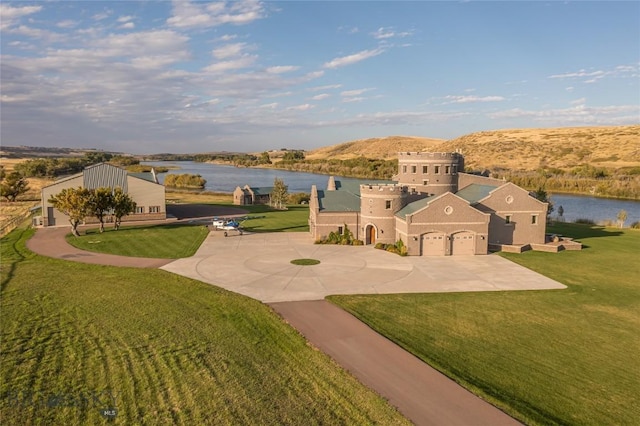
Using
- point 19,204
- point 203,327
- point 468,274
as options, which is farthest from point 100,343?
point 19,204

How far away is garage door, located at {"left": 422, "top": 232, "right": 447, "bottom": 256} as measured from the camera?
4025cm

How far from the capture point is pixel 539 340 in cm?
2178

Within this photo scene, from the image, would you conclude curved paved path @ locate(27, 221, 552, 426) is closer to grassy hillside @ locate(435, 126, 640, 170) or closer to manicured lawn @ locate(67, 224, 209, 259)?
manicured lawn @ locate(67, 224, 209, 259)

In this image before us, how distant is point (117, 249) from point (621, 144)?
159884 millimetres

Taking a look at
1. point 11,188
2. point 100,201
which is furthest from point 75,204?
point 11,188

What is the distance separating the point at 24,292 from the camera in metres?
27.7

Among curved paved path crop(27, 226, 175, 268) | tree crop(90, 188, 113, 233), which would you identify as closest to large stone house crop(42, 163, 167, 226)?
curved paved path crop(27, 226, 175, 268)

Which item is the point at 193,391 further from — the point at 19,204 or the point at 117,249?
the point at 19,204

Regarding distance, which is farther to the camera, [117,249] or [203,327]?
[117,249]

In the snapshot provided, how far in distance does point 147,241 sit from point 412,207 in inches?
1102

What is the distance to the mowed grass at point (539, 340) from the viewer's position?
16.2 m

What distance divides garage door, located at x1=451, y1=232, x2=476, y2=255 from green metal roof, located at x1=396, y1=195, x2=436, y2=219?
4.09m

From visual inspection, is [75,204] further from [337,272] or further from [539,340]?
[539,340]

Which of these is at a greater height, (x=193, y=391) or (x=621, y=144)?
(x=621, y=144)
